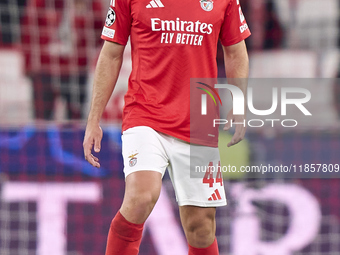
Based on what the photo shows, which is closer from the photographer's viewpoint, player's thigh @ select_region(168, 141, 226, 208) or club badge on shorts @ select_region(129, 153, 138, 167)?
club badge on shorts @ select_region(129, 153, 138, 167)

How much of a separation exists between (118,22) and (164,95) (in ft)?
1.44

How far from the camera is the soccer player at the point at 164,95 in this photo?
2.76 m

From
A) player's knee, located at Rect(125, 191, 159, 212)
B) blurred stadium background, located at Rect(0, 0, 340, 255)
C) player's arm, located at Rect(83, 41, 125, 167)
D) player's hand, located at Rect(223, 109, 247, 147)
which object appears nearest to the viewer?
player's knee, located at Rect(125, 191, 159, 212)

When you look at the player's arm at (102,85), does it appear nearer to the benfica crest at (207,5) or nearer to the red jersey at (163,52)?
the red jersey at (163,52)

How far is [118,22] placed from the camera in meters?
2.85

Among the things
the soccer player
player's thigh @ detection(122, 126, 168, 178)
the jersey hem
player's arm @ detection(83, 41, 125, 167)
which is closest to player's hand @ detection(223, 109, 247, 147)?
the soccer player

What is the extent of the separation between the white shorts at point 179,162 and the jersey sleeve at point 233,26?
612 mm

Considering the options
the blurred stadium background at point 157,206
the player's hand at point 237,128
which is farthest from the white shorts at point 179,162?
the blurred stadium background at point 157,206

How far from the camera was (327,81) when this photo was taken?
18.8 ft

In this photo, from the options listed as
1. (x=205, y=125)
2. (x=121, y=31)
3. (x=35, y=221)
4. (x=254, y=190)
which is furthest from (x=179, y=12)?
(x=35, y=221)

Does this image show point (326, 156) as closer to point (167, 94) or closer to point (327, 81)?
point (327, 81)

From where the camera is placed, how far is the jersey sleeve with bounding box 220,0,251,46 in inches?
118

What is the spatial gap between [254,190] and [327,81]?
1.73 m

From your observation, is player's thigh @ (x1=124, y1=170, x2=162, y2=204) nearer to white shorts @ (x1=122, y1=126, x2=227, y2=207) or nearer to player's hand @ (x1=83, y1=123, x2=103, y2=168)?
white shorts @ (x1=122, y1=126, x2=227, y2=207)
